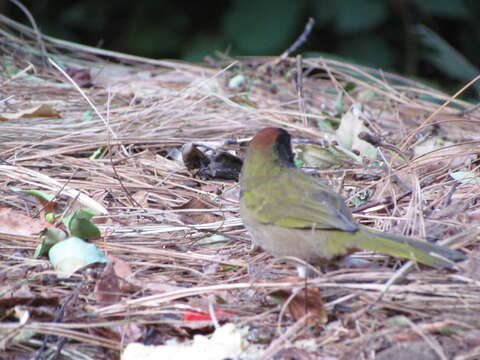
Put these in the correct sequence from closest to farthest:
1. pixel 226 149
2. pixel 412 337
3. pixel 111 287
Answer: pixel 412 337, pixel 111 287, pixel 226 149

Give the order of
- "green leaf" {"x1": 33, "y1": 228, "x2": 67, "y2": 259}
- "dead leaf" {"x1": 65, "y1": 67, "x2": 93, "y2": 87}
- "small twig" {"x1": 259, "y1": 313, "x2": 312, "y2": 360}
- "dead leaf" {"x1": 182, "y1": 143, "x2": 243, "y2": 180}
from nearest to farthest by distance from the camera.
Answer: "small twig" {"x1": 259, "y1": 313, "x2": 312, "y2": 360} < "green leaf" {"x1": 33, "y1": 228, "x2": 67, "y2": 259} < "dead leaf" {"x1": 182, "y1": 143, "x2": 243, "y2": 180} < "dead leaf" {"x1": 65, "y1": 67, "x2": 93, "y2": 87}

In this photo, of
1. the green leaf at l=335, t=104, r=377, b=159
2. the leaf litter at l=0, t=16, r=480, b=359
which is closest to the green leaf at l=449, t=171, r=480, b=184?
the leaf litter at l=0, t=16, r=480, b=359

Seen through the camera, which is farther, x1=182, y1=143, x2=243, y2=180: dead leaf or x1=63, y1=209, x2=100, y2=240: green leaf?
x1=182, y1=143, x2=243, y2=180: dead leaf

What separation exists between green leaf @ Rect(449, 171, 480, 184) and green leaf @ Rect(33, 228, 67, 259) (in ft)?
6.27

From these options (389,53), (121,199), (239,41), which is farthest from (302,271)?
(389,53)

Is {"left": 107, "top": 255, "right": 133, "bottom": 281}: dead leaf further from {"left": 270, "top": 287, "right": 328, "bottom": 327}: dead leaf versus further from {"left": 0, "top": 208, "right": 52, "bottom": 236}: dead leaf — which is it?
{"left": 270, "top": 287, "right": 328, "bottom": 327}: dead leaf

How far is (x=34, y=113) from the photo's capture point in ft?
12.9

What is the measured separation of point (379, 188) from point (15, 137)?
7.11 ft

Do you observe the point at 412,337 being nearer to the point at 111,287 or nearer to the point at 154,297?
the point at 154,297

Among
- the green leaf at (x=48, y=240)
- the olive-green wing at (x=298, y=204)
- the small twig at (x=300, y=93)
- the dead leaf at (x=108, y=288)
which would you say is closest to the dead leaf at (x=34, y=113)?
the green leaf at (x=48, y=240)

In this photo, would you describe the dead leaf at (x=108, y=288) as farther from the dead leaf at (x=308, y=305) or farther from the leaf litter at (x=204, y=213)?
the dead leaf at (x=308, y=305)

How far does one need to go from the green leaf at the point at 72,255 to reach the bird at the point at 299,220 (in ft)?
2.13

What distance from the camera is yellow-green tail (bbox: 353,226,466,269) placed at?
85.9 inches

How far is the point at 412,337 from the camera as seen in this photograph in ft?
6.58
